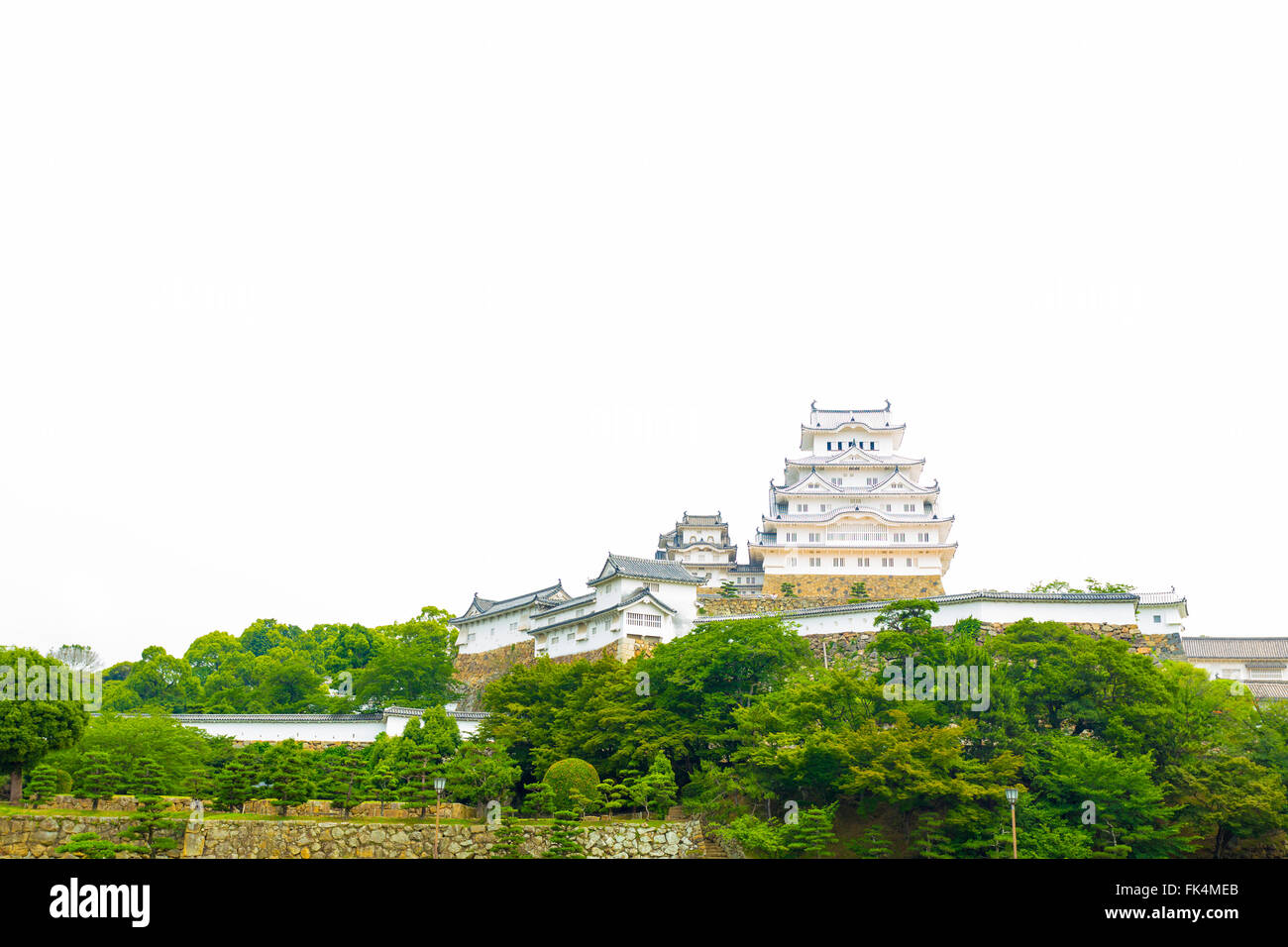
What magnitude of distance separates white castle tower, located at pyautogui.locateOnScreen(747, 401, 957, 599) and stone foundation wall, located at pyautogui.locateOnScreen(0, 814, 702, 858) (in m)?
24.6

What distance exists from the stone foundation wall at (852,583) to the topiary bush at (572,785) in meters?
23.6

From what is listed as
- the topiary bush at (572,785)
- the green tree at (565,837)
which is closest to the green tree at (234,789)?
the topiary bush at (572,785)

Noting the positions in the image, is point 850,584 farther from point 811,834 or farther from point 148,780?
point 148,780

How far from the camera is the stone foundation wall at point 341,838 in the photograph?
23.9 metres

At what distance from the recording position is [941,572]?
50.2 metres

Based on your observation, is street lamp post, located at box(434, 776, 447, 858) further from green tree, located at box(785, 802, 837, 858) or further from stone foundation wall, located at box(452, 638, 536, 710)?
stone foundation wall, located at box(452, 638, 536, 710)

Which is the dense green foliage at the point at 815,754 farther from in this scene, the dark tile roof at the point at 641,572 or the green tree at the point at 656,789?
the dark tile roof at the point at 641,572

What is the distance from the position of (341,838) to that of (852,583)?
29.6 meters

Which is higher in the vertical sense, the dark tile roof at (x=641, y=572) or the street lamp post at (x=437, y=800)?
the dark tile roof at (x=641, y=572)

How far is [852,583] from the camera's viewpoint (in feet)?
163

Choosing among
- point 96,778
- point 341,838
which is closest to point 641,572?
point 341,838
